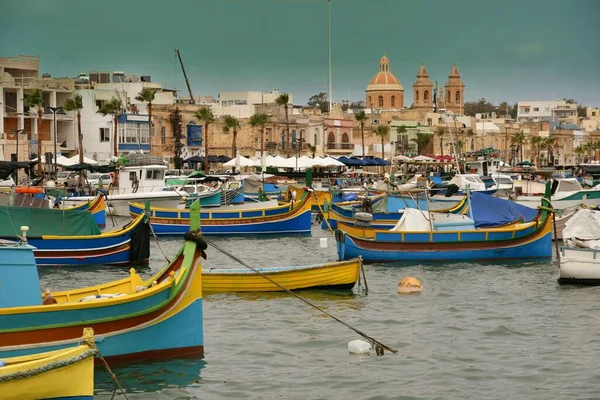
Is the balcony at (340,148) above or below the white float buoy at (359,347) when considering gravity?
above

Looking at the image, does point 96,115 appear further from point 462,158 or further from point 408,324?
point 408,324

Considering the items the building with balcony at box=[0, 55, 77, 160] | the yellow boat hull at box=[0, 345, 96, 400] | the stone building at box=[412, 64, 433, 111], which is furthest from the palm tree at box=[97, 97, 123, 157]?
the stone building at box=[412, 64, 433, 111]

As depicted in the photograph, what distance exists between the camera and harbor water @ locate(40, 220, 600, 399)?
770 inches

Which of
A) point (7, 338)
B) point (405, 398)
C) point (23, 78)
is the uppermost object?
point (23, 78)

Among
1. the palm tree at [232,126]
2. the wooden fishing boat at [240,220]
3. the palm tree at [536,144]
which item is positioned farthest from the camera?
the palm tree at [536,144]

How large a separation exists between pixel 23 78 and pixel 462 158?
45.6m

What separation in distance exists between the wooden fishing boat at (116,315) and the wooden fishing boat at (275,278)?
781 centimetres

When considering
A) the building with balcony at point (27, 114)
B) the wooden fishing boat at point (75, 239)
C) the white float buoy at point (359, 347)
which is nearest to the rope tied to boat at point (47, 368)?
the white float buoy at point (359, 347)

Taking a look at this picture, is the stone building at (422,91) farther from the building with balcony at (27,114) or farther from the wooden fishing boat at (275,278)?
the wooden fishing boat at (275,278)

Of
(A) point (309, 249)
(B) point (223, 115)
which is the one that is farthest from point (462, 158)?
(A) point (309, 249)

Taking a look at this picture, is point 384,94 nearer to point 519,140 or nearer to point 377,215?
point 519,140

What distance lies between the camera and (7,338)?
56.8ft

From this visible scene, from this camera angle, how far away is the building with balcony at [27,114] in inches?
3364

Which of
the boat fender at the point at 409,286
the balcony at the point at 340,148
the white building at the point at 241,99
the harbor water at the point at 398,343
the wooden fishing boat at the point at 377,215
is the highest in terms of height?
the white building at the point at 241,99
